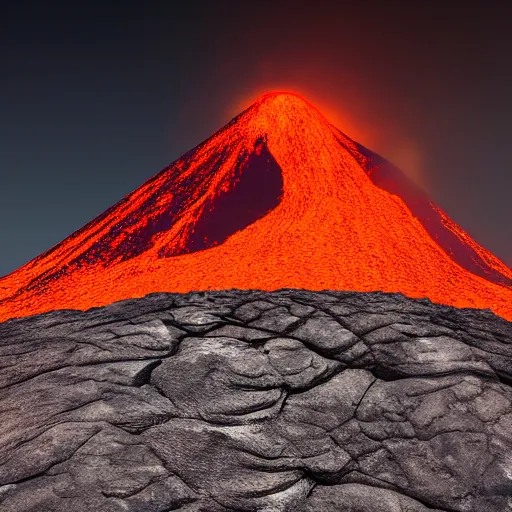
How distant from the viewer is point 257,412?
19.6 ft

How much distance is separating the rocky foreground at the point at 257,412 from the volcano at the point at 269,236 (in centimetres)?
1173

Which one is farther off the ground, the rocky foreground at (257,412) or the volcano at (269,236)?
the volcano at (269,236)

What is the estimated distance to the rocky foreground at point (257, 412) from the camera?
494cm

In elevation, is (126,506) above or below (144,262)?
below

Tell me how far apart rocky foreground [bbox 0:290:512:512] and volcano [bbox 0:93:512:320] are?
1173 centimetres

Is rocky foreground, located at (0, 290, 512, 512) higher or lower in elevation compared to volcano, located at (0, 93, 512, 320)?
lower

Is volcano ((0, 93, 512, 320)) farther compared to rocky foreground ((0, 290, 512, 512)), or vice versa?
volcano ((0, 93, 512, 320))

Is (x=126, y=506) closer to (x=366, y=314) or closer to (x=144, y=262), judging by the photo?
(x=366, y=314)

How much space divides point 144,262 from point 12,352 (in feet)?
51.9

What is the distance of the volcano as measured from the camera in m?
21.1

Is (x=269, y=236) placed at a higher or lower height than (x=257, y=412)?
A: higher

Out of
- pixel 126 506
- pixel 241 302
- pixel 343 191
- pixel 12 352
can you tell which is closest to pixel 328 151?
pixel 343 191

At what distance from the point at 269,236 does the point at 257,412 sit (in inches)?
721

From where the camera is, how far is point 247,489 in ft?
16.3
